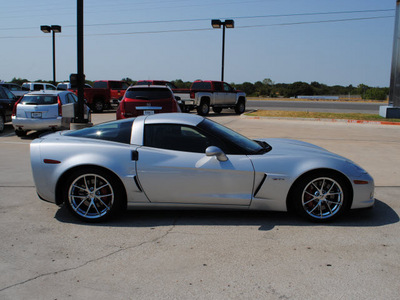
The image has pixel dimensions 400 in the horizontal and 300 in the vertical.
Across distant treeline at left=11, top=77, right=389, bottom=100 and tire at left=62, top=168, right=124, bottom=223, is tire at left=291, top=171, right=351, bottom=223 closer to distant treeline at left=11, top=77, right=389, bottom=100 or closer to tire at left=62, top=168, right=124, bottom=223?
tire at left=62, top=168, right=124, bottom=223

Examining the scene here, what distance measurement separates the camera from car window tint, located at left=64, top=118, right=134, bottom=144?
5.17 m

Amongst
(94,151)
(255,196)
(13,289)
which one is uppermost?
(94,151)

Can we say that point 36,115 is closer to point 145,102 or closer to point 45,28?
point 145,102

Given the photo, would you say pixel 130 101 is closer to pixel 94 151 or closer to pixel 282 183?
pixel 94 151

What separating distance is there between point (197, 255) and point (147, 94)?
8.50 meters

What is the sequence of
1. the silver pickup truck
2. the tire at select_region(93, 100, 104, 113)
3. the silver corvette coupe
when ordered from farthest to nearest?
the tire at select_region(93, 100, 104, 113) → the silver pickup truck → the silver corvette coupe

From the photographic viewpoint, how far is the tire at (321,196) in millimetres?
4902

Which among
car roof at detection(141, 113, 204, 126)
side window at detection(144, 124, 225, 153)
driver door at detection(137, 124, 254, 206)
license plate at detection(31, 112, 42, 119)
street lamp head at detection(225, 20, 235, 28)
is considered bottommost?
driver door at detection(137, 124, 254, 206)

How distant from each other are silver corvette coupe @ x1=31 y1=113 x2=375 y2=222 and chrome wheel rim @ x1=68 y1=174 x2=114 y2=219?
0.04 ft

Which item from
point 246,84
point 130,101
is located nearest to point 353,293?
point 130,101

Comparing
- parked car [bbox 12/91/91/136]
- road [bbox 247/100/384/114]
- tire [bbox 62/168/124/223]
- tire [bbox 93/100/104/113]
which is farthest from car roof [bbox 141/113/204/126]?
road [bbox 247/100/384/114]

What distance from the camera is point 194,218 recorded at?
17.0ft

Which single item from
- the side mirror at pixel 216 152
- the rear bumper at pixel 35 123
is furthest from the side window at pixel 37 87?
the side mirror at pixel 216 152

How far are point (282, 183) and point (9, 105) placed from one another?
12.9 metres
